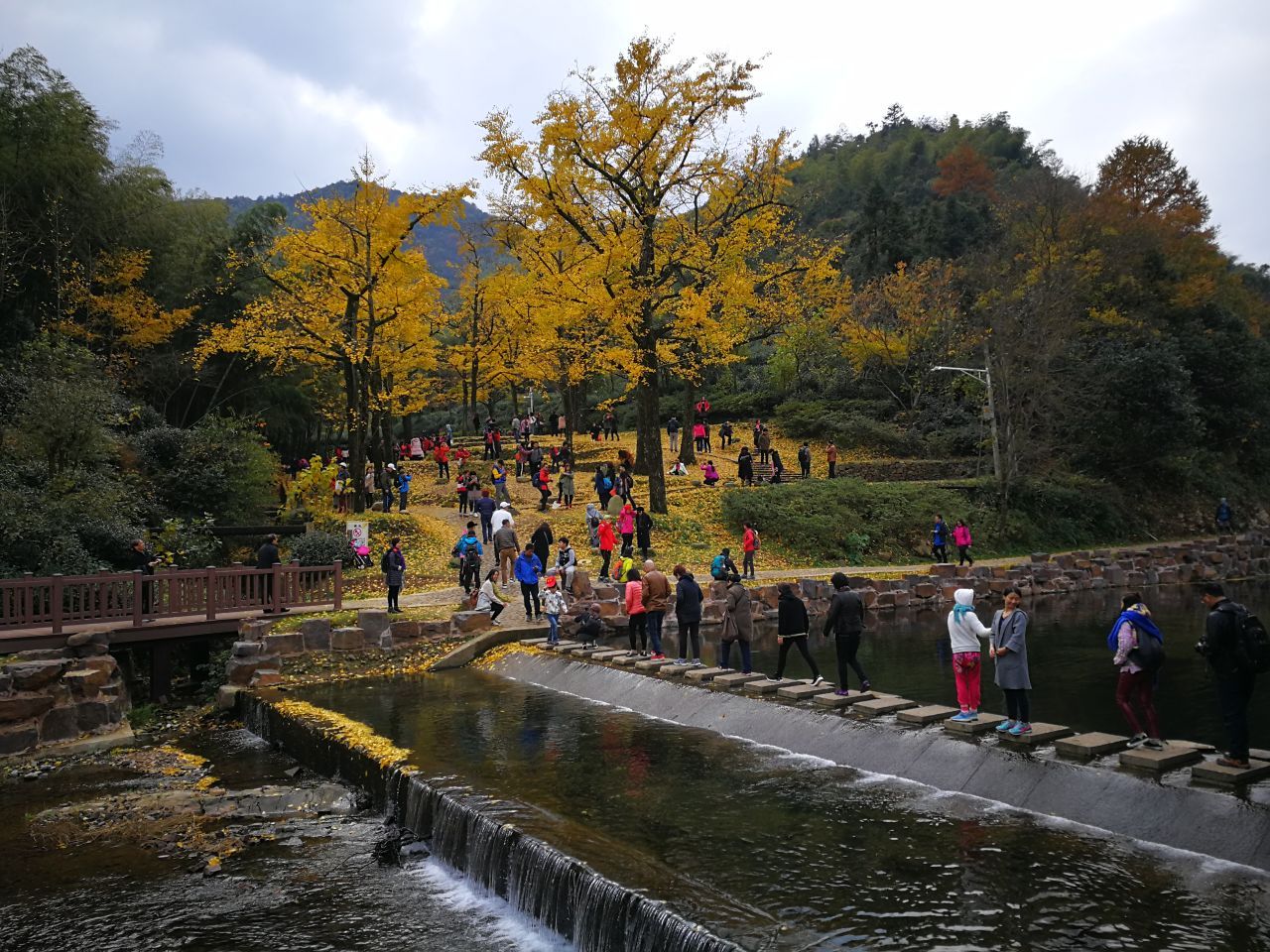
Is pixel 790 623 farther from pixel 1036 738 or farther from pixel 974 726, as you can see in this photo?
pixel 1036 738

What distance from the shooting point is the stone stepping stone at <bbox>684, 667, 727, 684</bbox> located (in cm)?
1430


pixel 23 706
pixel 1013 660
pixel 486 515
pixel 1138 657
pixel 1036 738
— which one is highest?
pixel 486 515

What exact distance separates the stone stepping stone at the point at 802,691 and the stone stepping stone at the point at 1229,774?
4764mm

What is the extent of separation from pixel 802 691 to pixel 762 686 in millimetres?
641

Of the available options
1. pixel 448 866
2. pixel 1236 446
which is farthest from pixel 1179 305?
pixel 448 866

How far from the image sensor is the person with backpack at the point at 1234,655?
7918 mm

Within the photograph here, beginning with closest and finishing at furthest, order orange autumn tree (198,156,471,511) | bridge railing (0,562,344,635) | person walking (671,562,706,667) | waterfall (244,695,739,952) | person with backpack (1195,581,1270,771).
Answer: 1. waterfall (244,695,739,952)
2. person with backpack (1195,581,1270,771)
3. person walking (671,562,706,667)
4. bridge railing (0,562,344,635)
5. orange autumn tree (198,156,471,511)

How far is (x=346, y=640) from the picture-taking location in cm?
1842

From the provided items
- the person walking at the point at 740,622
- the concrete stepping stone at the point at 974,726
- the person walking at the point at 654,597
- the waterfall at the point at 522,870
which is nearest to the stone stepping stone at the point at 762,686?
the person walking at the point at 740,622

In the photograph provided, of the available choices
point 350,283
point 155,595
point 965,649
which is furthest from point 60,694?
point 350,283

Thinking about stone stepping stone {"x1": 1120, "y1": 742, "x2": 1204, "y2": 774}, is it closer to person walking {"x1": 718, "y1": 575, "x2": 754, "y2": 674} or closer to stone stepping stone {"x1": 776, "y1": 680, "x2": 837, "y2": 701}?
stone stepping stone {"x1": 776, "y1": 680, "x2": 837, "y2": 701}

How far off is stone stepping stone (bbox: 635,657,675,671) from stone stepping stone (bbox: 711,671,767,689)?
4.92 ft

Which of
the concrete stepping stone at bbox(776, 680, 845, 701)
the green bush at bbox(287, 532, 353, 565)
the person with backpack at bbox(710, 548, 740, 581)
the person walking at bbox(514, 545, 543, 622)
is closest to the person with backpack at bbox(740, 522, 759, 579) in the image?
the person with backpack at bbox(710, 548, 740, 581)

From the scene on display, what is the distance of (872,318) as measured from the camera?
4869 cm
